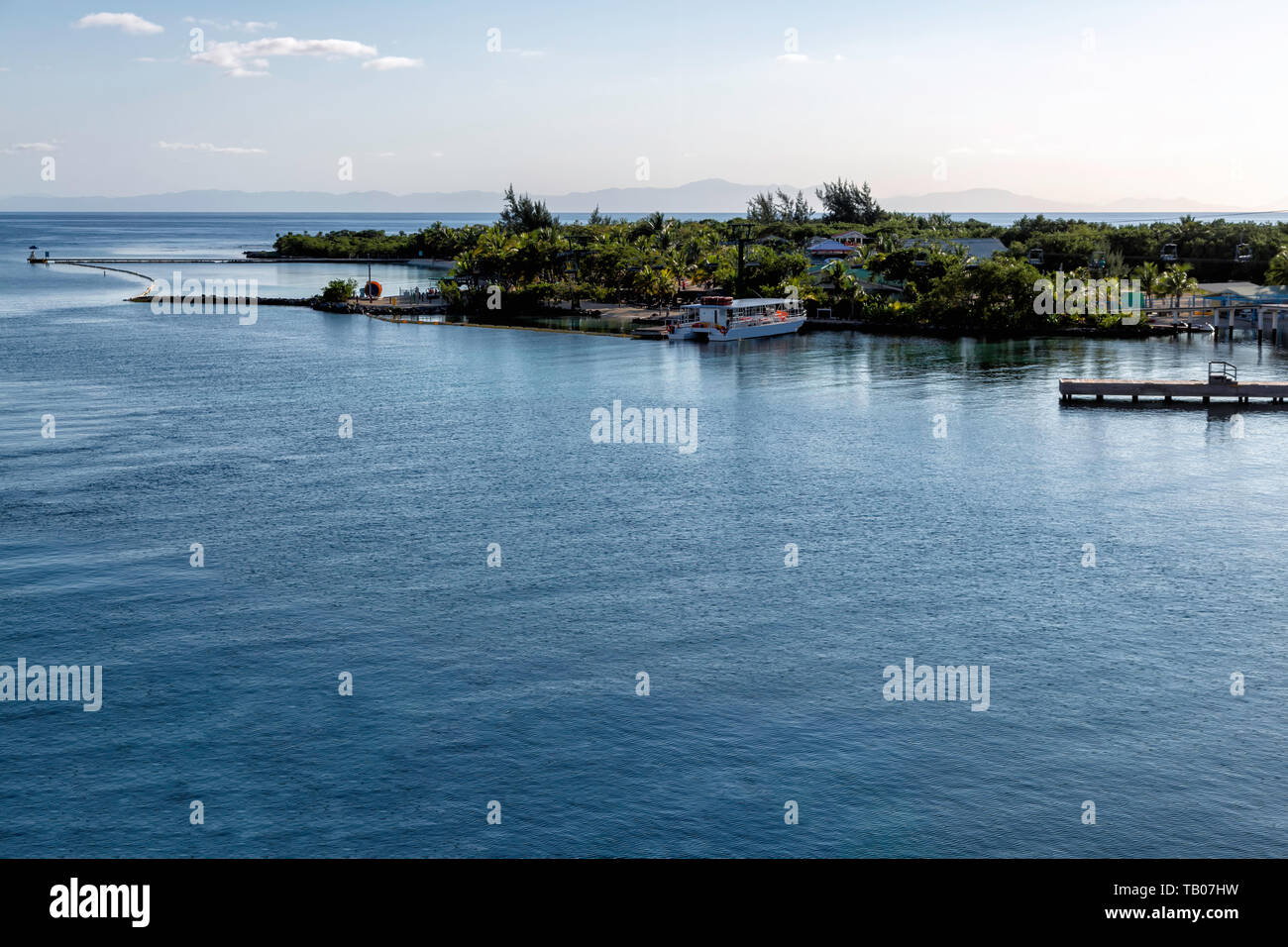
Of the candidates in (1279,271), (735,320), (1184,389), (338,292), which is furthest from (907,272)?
(338,292)

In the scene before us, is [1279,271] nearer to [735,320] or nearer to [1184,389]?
[1184,389]

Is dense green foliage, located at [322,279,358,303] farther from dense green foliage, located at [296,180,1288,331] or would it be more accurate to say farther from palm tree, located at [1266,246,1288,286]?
palm tree, located at [1266,246,1288,286]

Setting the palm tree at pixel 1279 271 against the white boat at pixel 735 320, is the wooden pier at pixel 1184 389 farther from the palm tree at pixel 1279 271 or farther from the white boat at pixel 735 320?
the palm tree at pixel 1279 271

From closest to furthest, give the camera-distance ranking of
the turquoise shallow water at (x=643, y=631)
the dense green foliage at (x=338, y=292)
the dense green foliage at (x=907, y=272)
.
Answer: the turquoise shallow water at (x=643, y=631) → the dense green foliage at (x=907, y=272) → the dense green foliage at (x=338, y=292)

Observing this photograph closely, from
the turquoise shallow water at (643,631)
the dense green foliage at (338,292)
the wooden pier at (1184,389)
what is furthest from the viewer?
the dense green foliage at (338,292)

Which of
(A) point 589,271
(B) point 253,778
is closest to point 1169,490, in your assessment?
(B) point 253,778

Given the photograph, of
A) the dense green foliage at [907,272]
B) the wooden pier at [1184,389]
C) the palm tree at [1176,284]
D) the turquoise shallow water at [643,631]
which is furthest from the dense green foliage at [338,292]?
the wooden pier at [1184,389]
